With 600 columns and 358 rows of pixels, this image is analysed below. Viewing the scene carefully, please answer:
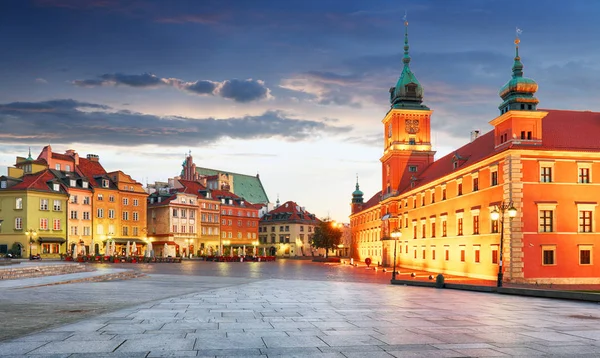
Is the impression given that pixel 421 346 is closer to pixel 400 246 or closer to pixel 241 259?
pixel 400 246

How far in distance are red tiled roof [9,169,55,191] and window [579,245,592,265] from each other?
73116 millimetres

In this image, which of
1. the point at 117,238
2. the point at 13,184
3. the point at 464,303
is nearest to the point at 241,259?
the point at 117,238

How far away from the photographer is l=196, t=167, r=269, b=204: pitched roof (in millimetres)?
166750

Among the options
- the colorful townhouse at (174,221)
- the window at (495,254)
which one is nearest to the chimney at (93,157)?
the colorful townhouse at (174,221)

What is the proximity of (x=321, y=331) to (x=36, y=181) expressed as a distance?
81.1 m

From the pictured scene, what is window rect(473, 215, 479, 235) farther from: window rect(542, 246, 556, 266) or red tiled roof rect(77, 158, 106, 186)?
red tiled roof rect(77, 158, 106, 186)

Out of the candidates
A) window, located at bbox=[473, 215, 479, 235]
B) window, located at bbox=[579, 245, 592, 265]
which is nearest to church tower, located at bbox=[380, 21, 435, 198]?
window, located at bbox=[473, 215, 479, 235]

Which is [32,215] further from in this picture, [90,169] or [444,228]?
[444,228]

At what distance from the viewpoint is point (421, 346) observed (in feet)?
39.2

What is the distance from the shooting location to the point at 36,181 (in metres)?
83.9

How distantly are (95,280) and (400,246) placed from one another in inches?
1950

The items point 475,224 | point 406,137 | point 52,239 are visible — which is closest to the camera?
point 475,224

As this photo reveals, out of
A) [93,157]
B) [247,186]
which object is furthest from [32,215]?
[247,186]

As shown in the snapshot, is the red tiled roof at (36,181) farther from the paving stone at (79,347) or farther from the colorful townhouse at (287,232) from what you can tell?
the paving stone at (79,347)
